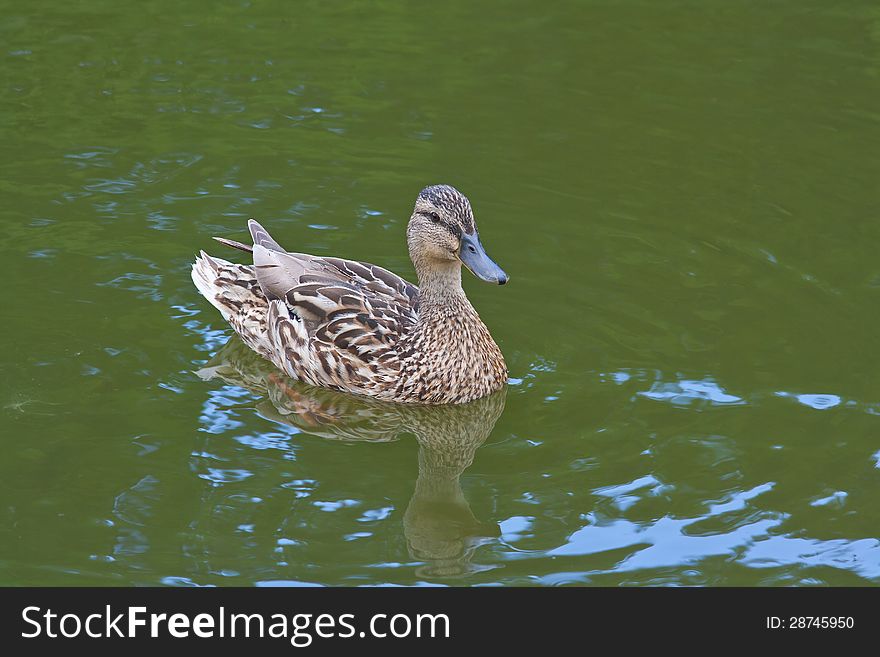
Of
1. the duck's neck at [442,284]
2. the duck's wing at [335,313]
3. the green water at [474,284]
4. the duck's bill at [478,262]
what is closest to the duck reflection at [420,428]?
the green water at [474,284]

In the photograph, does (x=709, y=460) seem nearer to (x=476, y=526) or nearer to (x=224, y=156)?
(x=476, y=526)

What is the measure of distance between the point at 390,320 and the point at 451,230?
32.3 inches

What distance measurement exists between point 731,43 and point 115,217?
667 centimetres

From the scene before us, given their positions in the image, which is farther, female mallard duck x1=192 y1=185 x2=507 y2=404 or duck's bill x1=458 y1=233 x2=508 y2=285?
female mallard duck x1=192 y1=185 x2=507 y2=404

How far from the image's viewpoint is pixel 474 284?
10141 mm

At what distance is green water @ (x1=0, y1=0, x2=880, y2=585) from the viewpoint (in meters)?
7.01

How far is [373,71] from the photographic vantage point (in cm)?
1315

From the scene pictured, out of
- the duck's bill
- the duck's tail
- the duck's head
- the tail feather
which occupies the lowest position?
the duck's bill

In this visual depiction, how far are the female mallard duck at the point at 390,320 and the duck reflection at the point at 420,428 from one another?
0.09m

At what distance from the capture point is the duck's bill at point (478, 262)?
805cm

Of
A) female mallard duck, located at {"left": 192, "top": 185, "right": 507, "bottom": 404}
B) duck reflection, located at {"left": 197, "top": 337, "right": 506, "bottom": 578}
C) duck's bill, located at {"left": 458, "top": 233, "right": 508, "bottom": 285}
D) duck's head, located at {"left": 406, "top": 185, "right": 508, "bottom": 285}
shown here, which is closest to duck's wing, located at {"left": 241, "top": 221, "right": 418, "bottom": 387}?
female mallard duck, located at {"left": 192, "top": 185, "right": 507, "bottom": 404}

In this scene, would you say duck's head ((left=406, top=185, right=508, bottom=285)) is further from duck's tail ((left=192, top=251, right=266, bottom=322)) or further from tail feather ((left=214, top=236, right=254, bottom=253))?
tail feather ((left=214, top=236, right=254, bottom=253))

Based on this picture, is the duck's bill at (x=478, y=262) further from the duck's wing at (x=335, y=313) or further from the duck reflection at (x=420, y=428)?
the duck reflection at (x=420, y=428)

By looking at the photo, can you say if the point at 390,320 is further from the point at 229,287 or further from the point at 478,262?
the point at 229,287
